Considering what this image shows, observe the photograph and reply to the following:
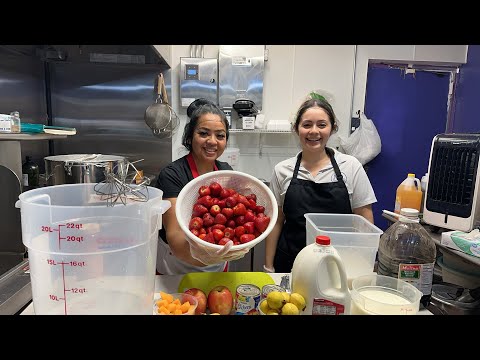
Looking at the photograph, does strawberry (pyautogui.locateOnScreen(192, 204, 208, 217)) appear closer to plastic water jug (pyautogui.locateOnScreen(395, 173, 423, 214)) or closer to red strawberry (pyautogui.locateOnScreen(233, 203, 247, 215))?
red strawberry (pyautogui.locateOnScreen(233, 203, 247, 215))

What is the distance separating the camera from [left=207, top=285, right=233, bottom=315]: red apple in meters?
0.88

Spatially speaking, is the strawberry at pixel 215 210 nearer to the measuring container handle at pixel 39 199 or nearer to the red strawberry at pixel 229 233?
the red strawberry at pixel 229 233

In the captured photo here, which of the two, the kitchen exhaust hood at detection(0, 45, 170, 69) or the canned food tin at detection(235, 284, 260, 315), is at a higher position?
Result: the kitchen exhaust hood at detection(0, 45, 170, 69)

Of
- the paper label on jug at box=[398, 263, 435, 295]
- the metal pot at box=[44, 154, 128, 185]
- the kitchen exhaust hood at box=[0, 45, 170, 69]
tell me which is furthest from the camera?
the kitchen exhaust hood at box=[0, 45, 170, 69]

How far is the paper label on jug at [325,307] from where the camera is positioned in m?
0.77

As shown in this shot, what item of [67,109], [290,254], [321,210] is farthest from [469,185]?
[67,109]

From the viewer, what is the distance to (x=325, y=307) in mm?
778

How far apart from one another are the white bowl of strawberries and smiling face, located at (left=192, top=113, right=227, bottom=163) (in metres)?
0.35

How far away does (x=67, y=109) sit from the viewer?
2.76 m

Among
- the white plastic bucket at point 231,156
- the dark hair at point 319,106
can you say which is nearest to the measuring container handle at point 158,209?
the dark hair at point 319,106

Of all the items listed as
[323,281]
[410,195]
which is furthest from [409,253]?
[410,195]

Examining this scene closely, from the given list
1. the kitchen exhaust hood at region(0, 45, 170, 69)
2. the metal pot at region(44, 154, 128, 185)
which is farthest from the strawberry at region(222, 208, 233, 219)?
the kitchen exhaust hood at region(0, 45, 170, 69)

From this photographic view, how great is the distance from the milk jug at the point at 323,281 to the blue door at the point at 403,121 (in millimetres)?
2529
